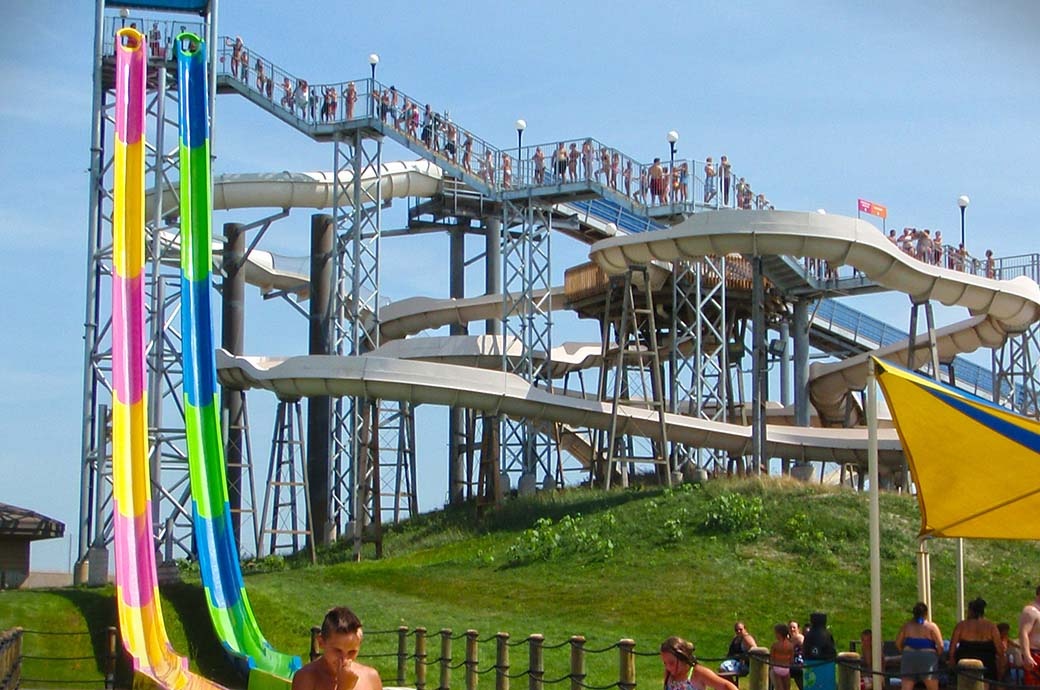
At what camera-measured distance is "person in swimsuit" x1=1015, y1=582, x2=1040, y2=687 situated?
572 inches

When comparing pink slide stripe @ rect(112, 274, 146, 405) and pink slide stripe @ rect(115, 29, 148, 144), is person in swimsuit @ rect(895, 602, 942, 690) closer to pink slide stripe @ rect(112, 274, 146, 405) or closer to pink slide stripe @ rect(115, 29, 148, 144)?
→ pink slide stripe @ rect(112, 274, 146, 405)

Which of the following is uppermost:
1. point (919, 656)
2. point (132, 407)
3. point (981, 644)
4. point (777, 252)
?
point (777, 252)

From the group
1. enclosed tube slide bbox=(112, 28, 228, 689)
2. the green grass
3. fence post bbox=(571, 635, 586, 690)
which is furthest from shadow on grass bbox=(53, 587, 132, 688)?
fence post bbox=(571, 635, 586, 690)

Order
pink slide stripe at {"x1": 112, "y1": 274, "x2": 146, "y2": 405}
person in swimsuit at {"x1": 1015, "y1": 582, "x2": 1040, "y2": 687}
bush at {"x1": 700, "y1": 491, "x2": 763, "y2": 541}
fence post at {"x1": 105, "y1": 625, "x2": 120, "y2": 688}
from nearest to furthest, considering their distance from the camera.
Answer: person in swimsuit at {"x1": 1015, "y1": 582, "x2": 1040, "y2": 687}
fence post at {"x1": 105, "y1": 625, "x2": 120, "y2": 688}
pink slide stripe at {"x1": 112, "y1": 274, "x2": 146, "y2": 405}
bush at {"x1": 700, "y1": 491, "x2": 763, "y2": 541}

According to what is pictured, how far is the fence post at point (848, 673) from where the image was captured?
12867mm

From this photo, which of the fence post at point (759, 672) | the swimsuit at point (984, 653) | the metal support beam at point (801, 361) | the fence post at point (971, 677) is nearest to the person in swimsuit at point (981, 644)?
the swimsuit at point (984, 653)

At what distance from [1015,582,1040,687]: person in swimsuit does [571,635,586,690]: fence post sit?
3.98m

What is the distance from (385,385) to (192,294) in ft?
25.7

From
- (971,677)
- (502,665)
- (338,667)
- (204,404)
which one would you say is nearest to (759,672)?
(971,677)

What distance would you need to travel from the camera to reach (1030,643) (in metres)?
15.0

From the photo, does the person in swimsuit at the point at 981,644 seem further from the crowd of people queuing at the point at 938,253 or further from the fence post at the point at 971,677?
the crowd of people queuing at the point at 938,253

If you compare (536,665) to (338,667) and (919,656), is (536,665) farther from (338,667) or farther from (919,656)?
(338,667)

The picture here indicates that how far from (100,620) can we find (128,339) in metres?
4.25

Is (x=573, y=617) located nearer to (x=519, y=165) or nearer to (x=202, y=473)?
(x=202, y=473)
